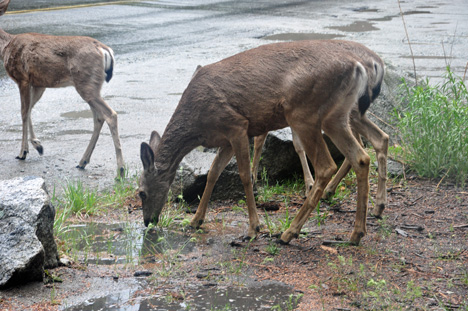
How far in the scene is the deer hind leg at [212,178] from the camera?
6008 millimetres

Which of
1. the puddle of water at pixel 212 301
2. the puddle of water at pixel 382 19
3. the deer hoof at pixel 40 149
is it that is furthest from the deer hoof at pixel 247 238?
the puddle of water at pixel 382 19

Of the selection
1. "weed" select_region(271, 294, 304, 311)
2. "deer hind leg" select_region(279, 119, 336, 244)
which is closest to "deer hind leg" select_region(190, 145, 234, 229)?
"deer hind leg" select_region(279, 119, 336, 244)

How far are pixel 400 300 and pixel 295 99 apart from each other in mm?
1931

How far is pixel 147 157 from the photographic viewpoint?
225 inches

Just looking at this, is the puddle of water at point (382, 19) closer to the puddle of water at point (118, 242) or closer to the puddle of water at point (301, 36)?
the puddle of water at point (301, 36)

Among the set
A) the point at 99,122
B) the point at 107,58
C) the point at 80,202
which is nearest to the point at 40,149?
the point at 99,122

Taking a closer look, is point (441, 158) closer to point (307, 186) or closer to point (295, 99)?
point (307, 186)

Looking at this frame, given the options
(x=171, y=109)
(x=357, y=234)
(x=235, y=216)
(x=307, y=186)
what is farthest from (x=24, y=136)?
(x=357, y=234)

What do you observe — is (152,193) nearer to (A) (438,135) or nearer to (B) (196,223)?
(B) (196,223)

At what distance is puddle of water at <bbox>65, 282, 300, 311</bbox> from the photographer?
4324mm

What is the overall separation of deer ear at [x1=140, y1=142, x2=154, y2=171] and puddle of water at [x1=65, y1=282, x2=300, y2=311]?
1495 millimetres

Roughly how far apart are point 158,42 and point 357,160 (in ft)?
34.8

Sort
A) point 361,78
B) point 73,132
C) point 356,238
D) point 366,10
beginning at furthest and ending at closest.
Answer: point 366,10
point 73,132
point 356,238
point 361,78

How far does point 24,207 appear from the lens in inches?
185
